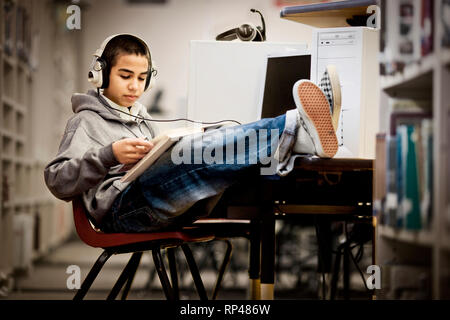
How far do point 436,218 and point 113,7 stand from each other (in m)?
4.64

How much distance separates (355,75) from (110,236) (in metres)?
0.81

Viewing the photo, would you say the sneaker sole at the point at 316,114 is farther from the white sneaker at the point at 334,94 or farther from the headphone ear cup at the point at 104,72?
the headphone ear cup at the point at 104,72

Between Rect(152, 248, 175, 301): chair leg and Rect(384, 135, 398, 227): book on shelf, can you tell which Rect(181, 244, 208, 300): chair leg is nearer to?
Rect(152, 248, 175, 301): chair leg

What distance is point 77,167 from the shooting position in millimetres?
1339

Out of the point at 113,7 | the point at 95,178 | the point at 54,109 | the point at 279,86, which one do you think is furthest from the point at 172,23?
the point at 95,178

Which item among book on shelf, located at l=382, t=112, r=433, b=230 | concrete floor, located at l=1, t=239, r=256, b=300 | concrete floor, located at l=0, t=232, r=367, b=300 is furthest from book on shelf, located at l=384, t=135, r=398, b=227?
concrete floor, located at l=1, t=239, r=256, b=300

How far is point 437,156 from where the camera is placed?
117cm

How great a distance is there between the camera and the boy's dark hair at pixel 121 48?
1.58 m

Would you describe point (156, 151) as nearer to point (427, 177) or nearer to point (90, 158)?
point (90, 158)

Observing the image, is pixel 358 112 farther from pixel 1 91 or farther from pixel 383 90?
pixel 1 91

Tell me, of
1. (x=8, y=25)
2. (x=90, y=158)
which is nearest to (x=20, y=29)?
(x=8, y=25)

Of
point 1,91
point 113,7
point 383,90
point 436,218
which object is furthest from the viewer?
point 113,7

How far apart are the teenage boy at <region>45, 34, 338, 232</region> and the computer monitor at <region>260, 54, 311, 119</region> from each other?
0.46 m

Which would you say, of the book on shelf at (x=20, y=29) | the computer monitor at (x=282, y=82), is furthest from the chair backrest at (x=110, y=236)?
the book on shelf at (x=20, y=29)
